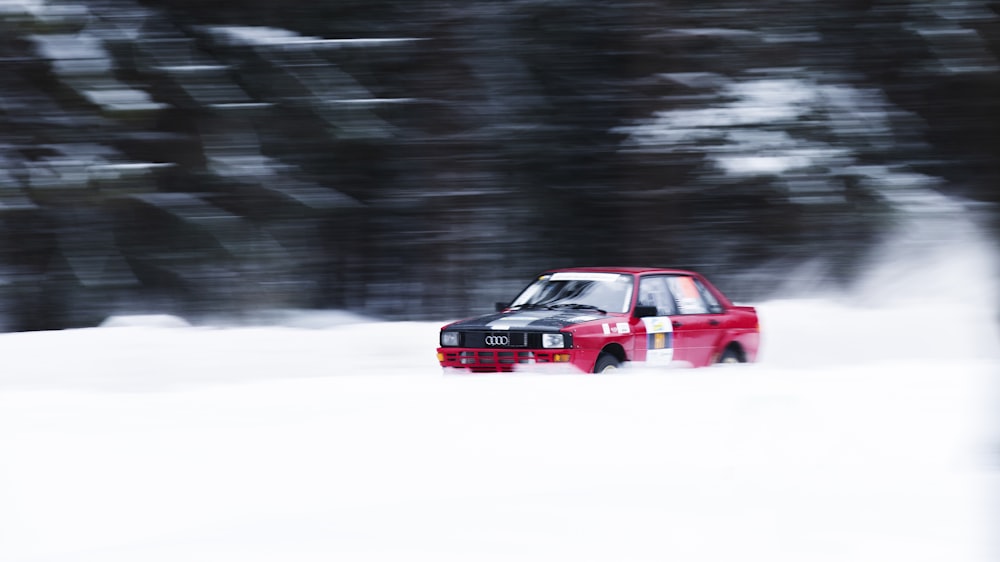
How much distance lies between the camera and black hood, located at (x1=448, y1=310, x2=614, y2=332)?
916 cm

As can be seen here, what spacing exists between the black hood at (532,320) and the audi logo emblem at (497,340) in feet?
0.23

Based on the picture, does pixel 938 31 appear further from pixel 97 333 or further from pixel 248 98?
pixel 97 333

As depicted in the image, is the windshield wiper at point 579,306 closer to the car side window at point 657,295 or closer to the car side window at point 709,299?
the car side window at point 657,295

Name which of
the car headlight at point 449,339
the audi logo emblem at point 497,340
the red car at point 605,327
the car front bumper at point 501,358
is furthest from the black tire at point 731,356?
the car headlight at point 449,339

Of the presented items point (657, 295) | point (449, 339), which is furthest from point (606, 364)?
point (449, 339)

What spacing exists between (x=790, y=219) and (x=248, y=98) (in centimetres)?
757

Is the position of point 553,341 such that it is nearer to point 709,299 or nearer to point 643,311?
point 643,311

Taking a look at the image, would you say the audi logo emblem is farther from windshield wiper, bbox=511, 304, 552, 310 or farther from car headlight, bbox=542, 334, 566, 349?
windshield wiper, bbox=511, 304, 552, 310

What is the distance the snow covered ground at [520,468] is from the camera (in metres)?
4.45

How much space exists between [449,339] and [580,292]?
122 centimetres

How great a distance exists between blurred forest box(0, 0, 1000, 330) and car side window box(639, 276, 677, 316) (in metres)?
5.90

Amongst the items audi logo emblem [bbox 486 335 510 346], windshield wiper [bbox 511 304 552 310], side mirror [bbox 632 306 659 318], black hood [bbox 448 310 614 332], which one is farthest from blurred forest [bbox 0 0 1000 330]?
audi logo emblem [bbox 486 335 510 346]

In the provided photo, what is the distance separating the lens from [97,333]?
10.5m

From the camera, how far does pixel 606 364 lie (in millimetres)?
9266
